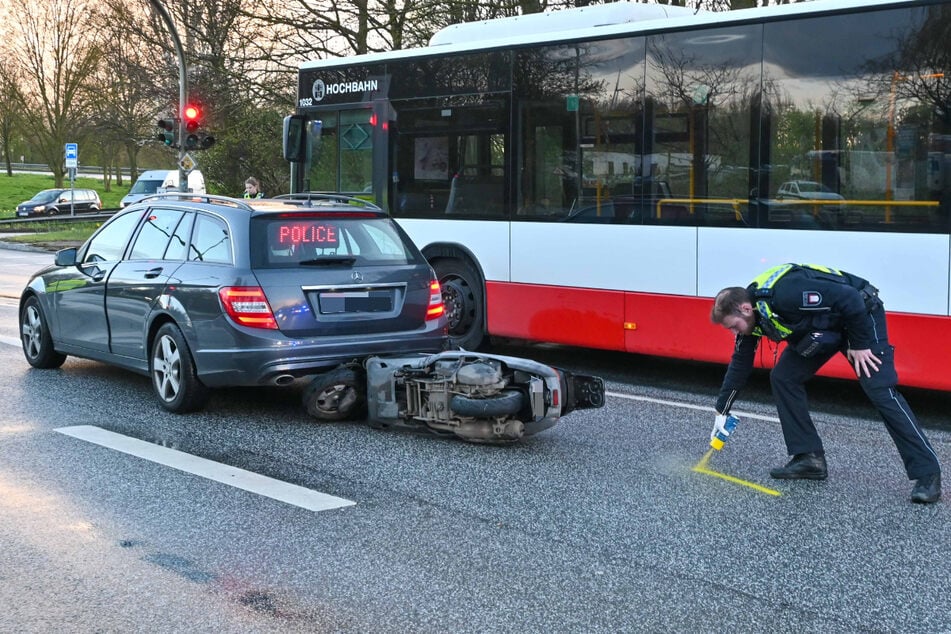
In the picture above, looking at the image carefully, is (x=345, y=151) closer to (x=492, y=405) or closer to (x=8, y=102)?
(x=492, y=405)

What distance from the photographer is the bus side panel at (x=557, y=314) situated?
9641mm

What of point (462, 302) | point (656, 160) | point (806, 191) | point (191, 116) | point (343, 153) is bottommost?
point (462, 302)

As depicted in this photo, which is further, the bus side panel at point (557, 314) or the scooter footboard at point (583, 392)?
the bus side panel at point (557, 314)

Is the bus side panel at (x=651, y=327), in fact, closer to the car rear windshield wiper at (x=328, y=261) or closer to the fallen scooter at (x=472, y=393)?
the fallen scooter at (x=472, y=393)

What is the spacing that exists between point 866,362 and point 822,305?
0.38 metres

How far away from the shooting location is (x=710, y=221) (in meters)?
8.91

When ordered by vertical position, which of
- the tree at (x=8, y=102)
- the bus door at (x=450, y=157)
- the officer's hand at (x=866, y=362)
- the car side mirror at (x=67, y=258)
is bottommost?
the officer's hand at (x=866, y=362)

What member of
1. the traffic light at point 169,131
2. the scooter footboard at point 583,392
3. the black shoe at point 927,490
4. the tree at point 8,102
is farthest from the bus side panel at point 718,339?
the tree at point 8,102

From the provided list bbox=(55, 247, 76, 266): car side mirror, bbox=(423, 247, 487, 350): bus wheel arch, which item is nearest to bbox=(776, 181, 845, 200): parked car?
bbox=(423, 247, 487, 350): bus wheel arch

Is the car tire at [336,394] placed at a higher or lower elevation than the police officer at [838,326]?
lower

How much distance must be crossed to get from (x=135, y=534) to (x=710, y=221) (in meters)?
5.38

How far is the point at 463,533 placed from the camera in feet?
17.1

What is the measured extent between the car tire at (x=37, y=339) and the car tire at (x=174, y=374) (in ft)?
6.91

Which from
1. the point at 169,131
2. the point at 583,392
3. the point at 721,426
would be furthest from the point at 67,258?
the point at 169,131
